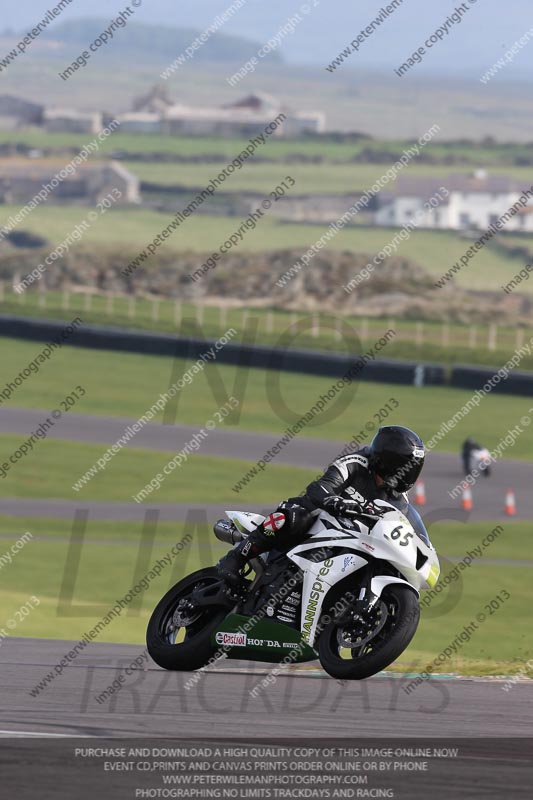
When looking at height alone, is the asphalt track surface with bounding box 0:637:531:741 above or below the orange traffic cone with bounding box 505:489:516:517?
above

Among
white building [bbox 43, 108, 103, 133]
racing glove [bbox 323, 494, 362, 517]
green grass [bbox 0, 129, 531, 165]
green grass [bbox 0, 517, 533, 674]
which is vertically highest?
racing glove [bbox 323, 494, 362, 517]

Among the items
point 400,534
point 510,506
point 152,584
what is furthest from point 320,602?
point 510,506

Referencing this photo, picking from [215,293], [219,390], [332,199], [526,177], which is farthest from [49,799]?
[526,177]

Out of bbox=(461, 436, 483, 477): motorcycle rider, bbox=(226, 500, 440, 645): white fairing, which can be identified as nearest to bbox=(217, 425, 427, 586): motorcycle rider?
bbox=(226, 500, 440, 645): white fairing

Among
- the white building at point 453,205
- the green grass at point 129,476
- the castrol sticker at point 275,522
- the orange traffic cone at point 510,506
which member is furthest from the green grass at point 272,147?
the castrol sticker at point 275,522

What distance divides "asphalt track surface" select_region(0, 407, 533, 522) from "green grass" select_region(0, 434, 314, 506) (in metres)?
0.33

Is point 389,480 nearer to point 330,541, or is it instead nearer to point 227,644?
point 330,541

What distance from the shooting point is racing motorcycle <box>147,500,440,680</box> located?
306 inches

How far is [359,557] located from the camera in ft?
26.5

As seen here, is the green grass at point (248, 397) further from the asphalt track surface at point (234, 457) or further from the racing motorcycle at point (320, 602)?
the racing motorcycle at point (320, 602)

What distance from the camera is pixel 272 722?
7.12 m

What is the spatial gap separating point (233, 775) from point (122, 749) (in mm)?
670

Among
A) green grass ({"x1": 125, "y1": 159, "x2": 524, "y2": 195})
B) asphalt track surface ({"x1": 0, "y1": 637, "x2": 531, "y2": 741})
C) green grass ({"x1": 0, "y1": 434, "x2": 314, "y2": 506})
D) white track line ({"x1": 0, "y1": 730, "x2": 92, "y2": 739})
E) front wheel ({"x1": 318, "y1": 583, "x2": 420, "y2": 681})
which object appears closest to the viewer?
white track line ({"x1": 0, "y1": 730, "x2": 92, "y2": 739})

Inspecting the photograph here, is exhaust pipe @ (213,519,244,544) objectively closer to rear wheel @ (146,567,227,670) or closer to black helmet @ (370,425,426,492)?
rear wheel @ (146,567,227,670)
